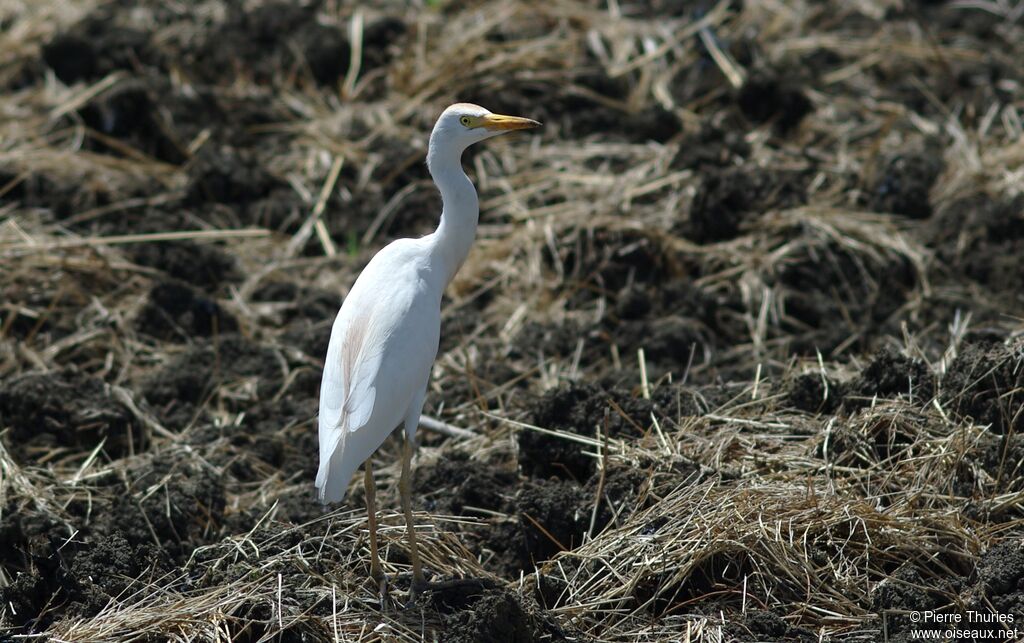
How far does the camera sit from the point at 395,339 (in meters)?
4.17

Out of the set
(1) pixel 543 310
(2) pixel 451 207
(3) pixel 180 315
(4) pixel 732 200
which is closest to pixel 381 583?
(2) pixel 451 207

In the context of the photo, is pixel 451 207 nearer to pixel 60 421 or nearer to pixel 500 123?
pixel 500 123

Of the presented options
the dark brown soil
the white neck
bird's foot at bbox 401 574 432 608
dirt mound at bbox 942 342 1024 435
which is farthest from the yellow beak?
dirt mound at bbox 942 342 1024 435

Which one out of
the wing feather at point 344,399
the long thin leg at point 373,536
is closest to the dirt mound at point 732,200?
the wing feather at point 344,399

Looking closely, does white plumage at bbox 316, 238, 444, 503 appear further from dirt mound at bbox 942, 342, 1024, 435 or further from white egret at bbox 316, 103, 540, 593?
dirt mound at bbox 942, 342, 1024, 435

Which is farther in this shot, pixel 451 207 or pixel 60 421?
pixel 60 421

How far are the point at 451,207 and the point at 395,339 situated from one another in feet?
2.09

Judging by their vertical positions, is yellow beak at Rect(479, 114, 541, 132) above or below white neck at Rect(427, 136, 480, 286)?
above

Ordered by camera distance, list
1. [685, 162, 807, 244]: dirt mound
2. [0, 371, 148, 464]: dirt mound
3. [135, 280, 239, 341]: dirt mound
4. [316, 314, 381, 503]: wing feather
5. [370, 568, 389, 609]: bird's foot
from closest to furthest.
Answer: [316, 314, 381, 503]: wing feather < [370, 568, 389, 609]: bird's foot < [0, 371, 148, 464]: dirt mound < [135, 280, 239, 341]: dirt mound < [685, 162, 807, 244]: dirt mound

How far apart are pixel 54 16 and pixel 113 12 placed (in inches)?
16.9

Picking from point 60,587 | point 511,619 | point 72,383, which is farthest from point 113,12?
point 511,619

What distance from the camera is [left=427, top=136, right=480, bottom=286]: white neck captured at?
Answer: 4.52m

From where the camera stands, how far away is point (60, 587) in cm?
433

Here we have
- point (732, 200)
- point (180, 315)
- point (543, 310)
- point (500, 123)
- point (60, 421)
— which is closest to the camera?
point (500, 123)
